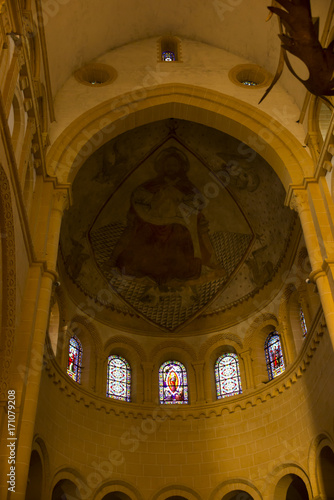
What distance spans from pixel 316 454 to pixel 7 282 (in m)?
9.15

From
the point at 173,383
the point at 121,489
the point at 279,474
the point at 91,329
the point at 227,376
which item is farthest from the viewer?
the point at 173,383

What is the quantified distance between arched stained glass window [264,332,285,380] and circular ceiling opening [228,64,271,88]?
7.75 m

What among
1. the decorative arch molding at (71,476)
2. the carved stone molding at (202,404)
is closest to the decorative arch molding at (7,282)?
the carved stone molding at (202,404)

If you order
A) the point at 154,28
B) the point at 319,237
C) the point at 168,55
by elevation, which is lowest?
the point at 319,237

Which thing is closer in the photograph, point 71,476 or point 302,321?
point 71,476

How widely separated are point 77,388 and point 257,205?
8.12 metres

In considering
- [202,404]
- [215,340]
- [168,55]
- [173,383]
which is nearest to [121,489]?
[202,404]

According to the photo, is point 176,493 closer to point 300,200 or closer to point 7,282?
point 300,200

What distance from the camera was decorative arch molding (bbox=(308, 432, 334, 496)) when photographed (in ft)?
45.1

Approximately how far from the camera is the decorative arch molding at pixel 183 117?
13773 mm

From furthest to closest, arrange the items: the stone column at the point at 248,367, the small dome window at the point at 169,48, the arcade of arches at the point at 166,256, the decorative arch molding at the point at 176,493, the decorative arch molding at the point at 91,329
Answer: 1. the decorative arch molding at the point at 91,329
2. the stone column at the point at 248,367
3. the small dome window at the point at 169,48
4. the decorative arch molding at the point at 176,493
5. the arcade of arches at the point at 166,256

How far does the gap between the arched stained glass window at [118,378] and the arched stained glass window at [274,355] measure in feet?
14.8

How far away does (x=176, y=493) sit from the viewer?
51.1 ft

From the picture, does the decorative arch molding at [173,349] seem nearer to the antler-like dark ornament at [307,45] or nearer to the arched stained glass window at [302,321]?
the arched stained glass window at [302,321]
